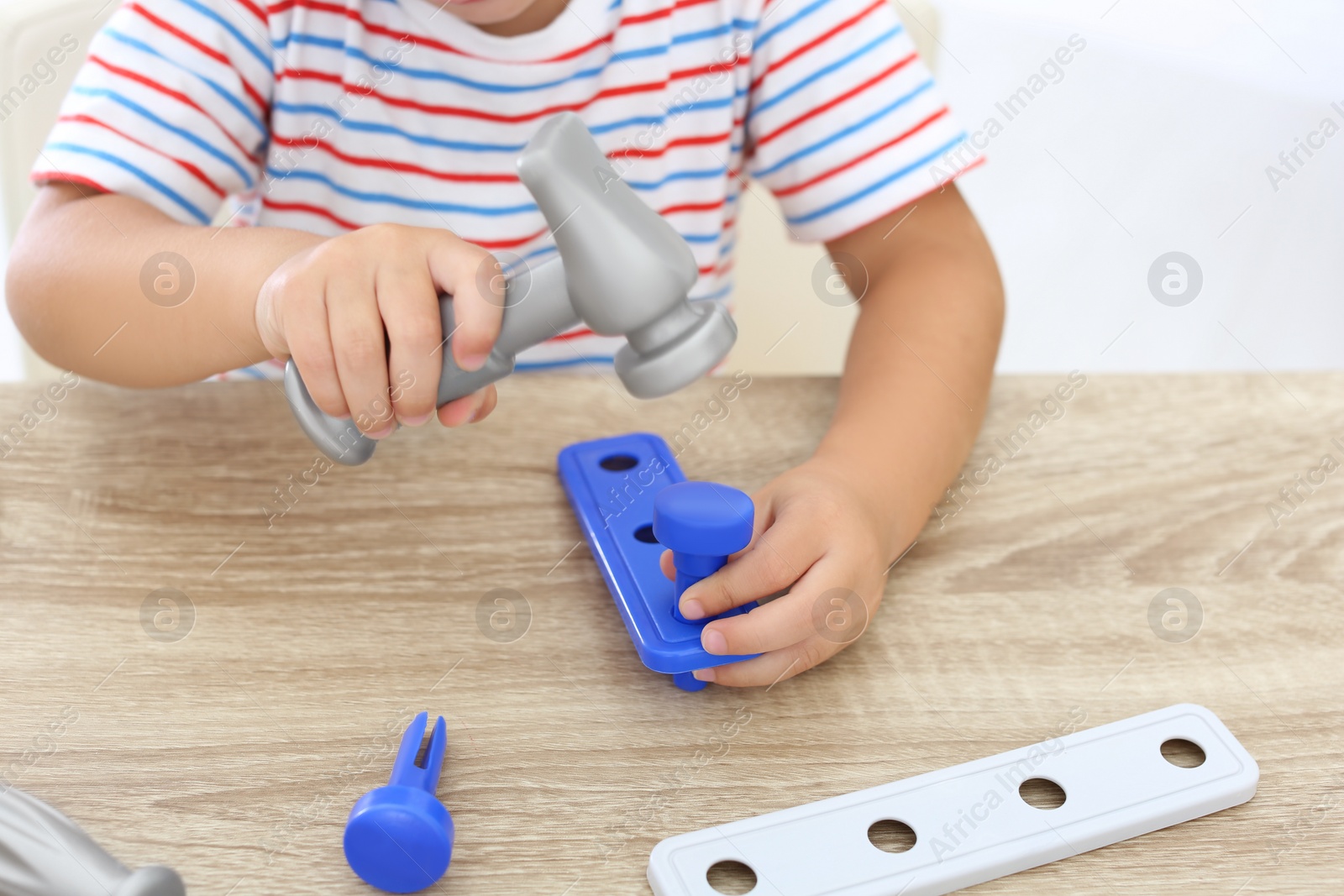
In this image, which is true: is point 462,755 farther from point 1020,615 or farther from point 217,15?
point 217,15

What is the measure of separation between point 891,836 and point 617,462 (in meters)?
0.28

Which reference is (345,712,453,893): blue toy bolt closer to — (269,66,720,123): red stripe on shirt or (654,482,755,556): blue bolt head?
(654,482,755,556): blue bolt head

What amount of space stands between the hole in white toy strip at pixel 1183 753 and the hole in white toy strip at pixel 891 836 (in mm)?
125

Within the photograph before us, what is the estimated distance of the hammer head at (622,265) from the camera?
1.31 feet

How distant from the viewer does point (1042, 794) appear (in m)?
0.44

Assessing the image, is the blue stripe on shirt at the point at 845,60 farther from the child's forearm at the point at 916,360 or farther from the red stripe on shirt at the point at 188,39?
the red stripe on shirt at the point at 188,39

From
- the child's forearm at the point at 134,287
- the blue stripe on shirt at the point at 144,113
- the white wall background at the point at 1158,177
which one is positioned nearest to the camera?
the child's forearm at the point at 134,287

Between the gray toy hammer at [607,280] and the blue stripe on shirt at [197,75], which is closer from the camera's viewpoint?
the gray toy hammer at [607,280]

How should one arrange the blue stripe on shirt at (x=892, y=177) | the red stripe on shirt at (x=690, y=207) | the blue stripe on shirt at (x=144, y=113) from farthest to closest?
the red stripe on shirt at (x=690, y=207), the blue stripe on shirt at (x=892, y=177), the blue stripe on shirt at (x=144, y=113)

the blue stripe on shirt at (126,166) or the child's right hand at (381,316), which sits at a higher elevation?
the child's right hand at (381,316)

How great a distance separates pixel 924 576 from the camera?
0.57 meters

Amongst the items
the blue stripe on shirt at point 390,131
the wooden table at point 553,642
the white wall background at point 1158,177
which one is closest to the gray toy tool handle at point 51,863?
the wooden table at point 553,642

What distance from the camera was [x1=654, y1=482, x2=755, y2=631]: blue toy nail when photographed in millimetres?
451

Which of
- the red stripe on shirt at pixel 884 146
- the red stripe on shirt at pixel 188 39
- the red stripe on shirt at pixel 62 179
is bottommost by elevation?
the red stripe on shirt at pixel 62 179
